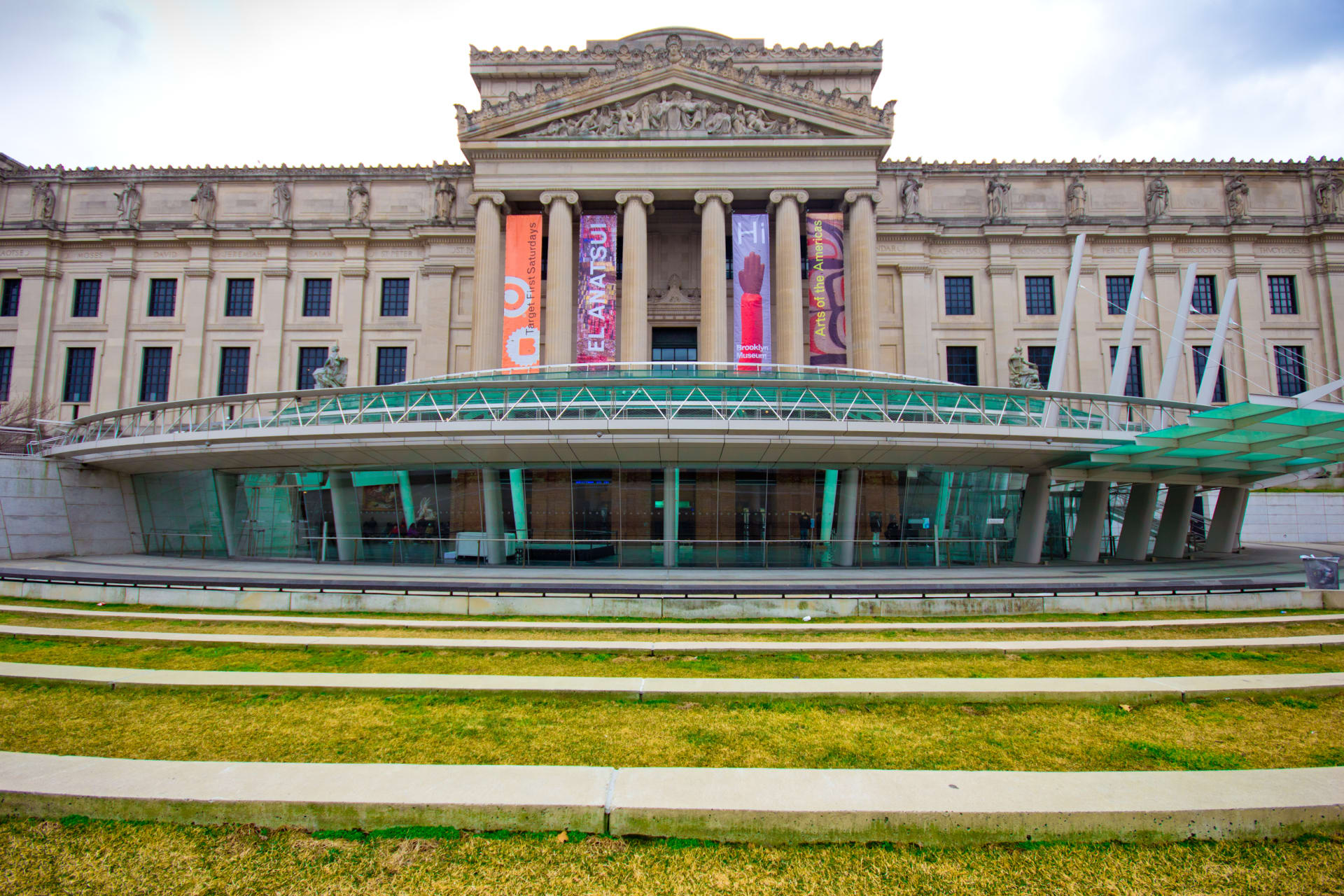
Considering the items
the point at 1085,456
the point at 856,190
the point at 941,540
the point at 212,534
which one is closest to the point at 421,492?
the point at 212,534

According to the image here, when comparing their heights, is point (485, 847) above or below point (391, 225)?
below

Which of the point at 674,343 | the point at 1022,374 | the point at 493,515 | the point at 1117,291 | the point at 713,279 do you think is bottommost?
the point at 493,515

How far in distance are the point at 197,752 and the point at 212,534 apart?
2980cm

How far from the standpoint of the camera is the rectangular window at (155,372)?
54.2 m

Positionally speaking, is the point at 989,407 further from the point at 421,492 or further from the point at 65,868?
the point at 65,868

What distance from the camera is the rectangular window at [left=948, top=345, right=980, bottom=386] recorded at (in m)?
53.3

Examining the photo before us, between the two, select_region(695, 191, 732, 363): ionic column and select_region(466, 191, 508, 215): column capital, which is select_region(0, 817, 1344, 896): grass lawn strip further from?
select_region(466, 191, 508, 215): column capital

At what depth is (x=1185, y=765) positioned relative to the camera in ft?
22.8

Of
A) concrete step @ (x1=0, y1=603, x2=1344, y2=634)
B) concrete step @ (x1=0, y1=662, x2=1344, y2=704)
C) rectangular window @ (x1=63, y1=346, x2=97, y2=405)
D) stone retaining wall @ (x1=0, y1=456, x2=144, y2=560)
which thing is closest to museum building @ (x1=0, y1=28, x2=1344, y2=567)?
rectangular window @ (x1=63, y1=346, x2=97, y2=405)

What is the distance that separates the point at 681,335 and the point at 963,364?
21.2 m

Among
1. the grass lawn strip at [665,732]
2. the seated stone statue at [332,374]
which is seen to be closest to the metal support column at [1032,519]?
the grass lawn strip at [665,732]

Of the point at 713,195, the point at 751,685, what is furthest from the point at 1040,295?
the point at 751,685

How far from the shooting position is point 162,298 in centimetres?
5578

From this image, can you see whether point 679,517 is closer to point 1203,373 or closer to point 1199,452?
point 1199,452
